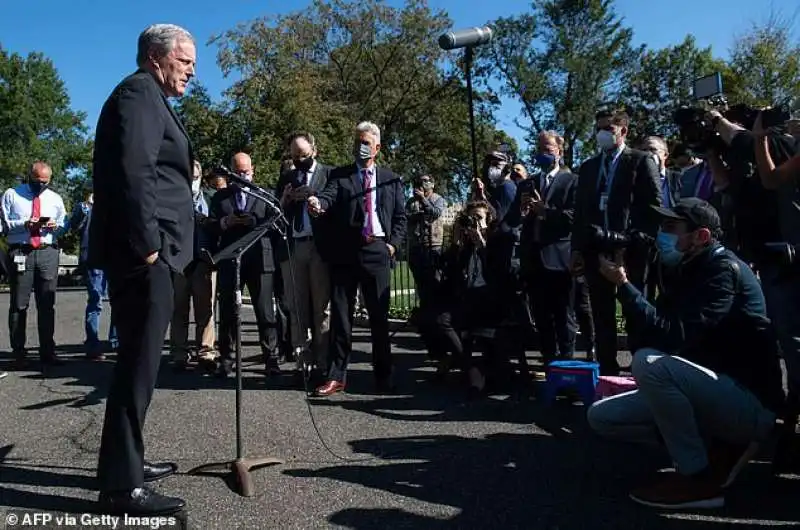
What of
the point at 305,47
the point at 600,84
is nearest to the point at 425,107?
the point at 305,47

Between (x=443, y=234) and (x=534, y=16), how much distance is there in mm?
39460

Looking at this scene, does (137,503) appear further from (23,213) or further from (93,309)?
(93,309)

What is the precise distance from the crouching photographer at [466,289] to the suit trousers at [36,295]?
3.94 meters

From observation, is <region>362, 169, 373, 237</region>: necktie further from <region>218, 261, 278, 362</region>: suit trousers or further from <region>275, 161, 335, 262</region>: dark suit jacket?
<region>218, 261, 278, 362</region>: suit trousers

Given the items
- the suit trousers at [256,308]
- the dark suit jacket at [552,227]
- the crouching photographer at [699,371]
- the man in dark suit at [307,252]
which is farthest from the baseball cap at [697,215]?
the suit trousers at [256,308]

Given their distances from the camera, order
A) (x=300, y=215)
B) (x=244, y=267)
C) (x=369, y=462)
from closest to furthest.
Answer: (x=369, y=462) → (x=300, y=215) → (x=244, y=267)

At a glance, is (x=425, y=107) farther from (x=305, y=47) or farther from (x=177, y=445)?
(x=177, y=445)

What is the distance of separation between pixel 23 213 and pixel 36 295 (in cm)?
85

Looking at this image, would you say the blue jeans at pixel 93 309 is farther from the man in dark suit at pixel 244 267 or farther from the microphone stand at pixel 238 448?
the microphone stand at pixel 238 448

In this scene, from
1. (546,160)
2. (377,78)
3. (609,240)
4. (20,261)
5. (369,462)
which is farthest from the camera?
(377,78)

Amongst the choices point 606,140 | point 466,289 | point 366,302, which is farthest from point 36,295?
point 606,140

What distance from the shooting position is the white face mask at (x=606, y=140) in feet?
18.9

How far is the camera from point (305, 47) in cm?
3472

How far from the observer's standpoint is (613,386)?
471 centimetres
